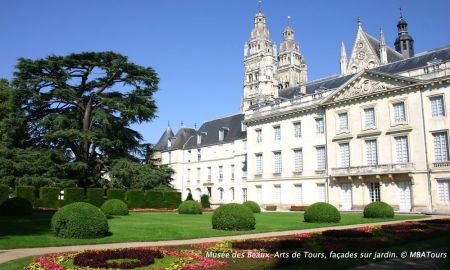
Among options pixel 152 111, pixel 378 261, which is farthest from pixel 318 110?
pixel 378 261

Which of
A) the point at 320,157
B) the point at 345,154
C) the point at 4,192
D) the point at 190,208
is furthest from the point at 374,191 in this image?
the point at 4,192

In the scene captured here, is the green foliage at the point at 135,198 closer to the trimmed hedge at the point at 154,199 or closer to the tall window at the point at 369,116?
the trimmed hedge at the point at 154,199

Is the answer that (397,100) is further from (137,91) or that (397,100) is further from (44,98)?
(44,98)

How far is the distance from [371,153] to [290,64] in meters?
57.8

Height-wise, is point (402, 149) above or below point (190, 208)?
above

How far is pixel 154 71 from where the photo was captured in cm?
3528

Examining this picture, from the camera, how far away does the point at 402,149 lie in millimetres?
30516

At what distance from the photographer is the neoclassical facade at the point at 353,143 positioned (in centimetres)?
2891

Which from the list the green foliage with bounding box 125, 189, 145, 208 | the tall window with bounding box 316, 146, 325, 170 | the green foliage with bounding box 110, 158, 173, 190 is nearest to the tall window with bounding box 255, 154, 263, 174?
the tall window with bounding box 316, 146, 325, 170

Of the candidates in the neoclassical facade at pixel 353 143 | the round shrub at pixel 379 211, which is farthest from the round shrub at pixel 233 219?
the neoclassical facade at pixel 353 143

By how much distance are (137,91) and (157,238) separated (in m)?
23.1

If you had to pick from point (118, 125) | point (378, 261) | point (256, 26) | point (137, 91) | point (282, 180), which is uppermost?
point (256, 26)

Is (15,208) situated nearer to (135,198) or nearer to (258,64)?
(135,198)

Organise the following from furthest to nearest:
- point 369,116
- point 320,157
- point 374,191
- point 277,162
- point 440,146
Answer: point 277,162
point 320,157
point 369,116
point 374,191
point 440,146
